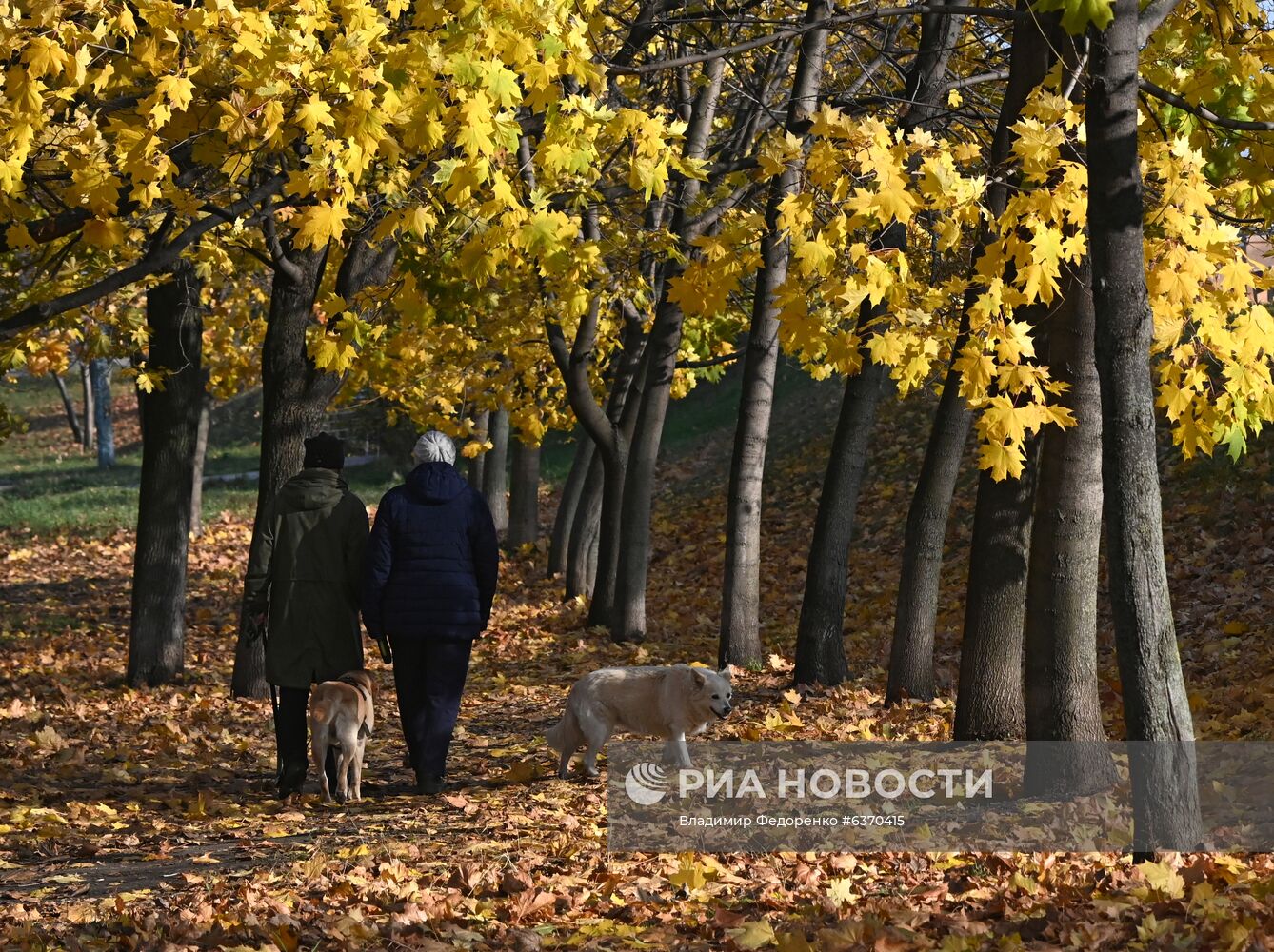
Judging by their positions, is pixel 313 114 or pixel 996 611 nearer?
pixel 313 114

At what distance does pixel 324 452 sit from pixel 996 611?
397 cm

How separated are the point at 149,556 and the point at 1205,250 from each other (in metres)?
11.1

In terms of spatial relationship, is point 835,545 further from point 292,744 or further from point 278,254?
point 278,254

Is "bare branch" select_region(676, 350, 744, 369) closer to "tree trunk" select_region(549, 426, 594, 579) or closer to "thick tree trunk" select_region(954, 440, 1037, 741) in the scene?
"tree trunk" select_region(549, 426, 594, 579)

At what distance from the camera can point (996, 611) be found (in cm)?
798

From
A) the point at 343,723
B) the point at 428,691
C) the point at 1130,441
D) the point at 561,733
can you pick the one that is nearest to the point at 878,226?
the point at 1130,441

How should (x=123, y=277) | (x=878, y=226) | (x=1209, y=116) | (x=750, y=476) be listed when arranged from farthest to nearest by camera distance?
(x=750, y=476), (x=123, y=277), (x=878, y=226), (x=1209, y=116)

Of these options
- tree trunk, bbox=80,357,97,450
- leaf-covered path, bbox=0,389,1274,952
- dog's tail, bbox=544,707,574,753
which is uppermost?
tree trunk, bbox=80,357,97,450

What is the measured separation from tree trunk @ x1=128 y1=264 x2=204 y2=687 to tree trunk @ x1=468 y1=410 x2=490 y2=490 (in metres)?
10.7

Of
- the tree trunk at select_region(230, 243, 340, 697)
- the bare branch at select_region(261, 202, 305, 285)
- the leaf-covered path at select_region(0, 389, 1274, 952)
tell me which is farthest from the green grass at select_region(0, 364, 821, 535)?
the leaf-covered path at select_region(0, 389, 1274, 952)

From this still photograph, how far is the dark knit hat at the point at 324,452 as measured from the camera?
8.29 m

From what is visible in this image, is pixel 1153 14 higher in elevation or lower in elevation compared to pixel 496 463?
higher

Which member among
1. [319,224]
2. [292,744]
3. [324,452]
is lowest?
[292,744]

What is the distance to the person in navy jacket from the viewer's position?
8.01 metres
